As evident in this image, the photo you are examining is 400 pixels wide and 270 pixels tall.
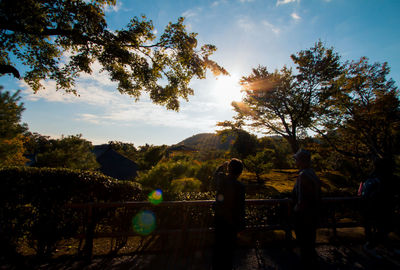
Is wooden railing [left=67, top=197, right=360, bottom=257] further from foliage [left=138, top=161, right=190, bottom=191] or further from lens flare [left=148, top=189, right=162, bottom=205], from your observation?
foliage [left=138, top=161, right=190, bottom=191]

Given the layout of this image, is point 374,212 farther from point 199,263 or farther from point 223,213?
point 199,263

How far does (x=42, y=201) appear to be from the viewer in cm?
402

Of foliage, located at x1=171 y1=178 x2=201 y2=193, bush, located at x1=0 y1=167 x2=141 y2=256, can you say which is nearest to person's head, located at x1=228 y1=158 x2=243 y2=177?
bush, located at x1=0 y1=167 x2=141 y2=256

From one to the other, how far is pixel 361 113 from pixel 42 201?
52.7 ft

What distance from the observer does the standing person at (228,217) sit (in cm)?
252

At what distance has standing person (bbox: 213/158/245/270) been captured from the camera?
2.52 metres

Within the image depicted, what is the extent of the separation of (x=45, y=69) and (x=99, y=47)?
11.1 feet

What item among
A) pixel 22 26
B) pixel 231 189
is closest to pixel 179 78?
pixel 22 26

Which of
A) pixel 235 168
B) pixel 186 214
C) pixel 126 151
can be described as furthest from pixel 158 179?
pixel 126 151

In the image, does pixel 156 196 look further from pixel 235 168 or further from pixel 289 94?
pixel 289 94

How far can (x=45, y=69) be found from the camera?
8.52m

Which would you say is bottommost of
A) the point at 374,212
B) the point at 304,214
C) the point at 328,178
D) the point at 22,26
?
the point at 328,178

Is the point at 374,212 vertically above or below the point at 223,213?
below

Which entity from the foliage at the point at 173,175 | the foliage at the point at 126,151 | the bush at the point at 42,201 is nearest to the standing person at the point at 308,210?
the bush at the point at 42,201
